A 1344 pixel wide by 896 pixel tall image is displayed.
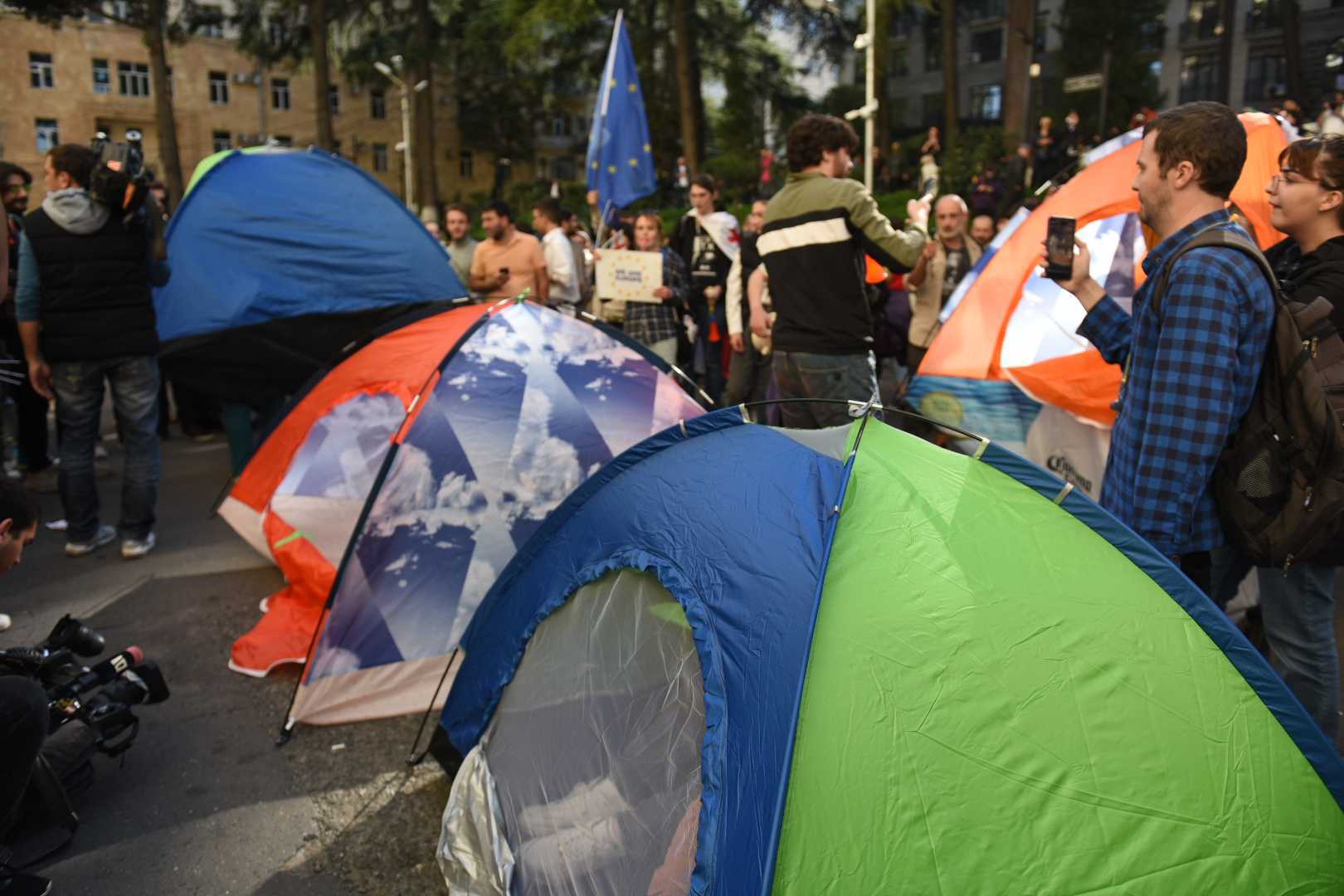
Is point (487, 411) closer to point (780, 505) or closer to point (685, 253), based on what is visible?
point (780, 505)

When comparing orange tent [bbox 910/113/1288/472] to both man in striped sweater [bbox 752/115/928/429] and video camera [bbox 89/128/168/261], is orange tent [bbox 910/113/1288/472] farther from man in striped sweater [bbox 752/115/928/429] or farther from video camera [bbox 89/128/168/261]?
video camera [bbox 89/128/168/261]

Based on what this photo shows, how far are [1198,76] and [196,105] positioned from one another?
129ft

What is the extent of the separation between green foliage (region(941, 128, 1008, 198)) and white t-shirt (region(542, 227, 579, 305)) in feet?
40.1

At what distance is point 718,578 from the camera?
7.25 feet

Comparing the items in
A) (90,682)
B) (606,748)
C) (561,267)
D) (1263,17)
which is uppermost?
(1263,17)

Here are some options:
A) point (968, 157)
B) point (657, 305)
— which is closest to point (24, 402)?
point (657, 305)

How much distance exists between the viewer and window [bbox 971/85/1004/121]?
40303 millimetres

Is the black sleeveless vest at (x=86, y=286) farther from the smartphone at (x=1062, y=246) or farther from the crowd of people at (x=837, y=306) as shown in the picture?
the smartphone at (x=1062, y=246)

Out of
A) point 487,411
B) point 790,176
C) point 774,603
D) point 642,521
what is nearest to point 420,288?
point 487,411

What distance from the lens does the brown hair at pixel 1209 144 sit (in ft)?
7.42

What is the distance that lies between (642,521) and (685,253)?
496cm

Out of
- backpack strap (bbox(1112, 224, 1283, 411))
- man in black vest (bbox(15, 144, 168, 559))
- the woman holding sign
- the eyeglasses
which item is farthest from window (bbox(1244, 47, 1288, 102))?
man in black vest (bbox(15, 144, 168, 559))

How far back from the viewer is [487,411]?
154 inches

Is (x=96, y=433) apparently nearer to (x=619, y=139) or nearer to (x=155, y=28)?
(x=619, y=139)
